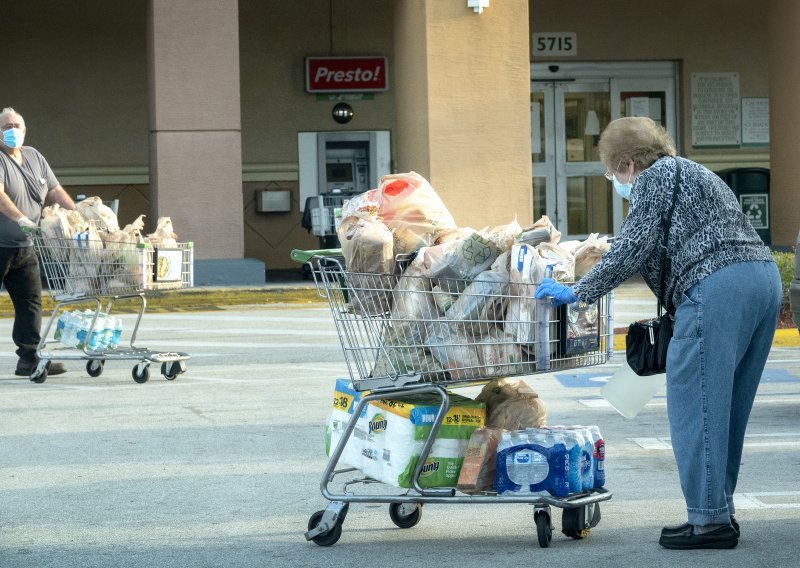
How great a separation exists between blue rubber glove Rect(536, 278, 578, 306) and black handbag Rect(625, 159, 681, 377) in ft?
1.09

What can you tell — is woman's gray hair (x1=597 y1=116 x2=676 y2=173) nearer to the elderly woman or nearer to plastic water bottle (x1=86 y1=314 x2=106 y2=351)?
the elderly woman

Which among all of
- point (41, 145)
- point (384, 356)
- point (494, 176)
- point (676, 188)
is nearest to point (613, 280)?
point (676, 188)

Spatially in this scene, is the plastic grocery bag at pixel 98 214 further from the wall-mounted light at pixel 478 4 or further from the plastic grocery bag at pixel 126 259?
the wall-mounted light at pixel 478 4

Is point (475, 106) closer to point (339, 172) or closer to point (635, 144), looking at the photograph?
point (339, 172)

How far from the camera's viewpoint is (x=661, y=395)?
9.80 metres

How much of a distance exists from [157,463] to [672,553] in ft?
10.4

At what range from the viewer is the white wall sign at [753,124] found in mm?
24375

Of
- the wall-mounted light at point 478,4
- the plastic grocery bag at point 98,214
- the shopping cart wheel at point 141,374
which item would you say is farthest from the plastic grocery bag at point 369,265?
the wall-mounted light at point 478,4

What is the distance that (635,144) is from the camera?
5.42 meters

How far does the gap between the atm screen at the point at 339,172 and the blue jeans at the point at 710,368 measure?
18.2 m

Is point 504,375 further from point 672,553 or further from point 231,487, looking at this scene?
point 231,487

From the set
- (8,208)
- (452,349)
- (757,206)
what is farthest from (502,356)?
(757,206)

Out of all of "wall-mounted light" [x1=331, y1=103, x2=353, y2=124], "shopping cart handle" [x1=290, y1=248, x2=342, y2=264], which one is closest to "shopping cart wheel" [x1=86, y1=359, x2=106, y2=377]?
"shopping cart handle" [x1=290, y1=248, x2=342, y2=264]

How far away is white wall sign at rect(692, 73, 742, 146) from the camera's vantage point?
24125 millimetres
